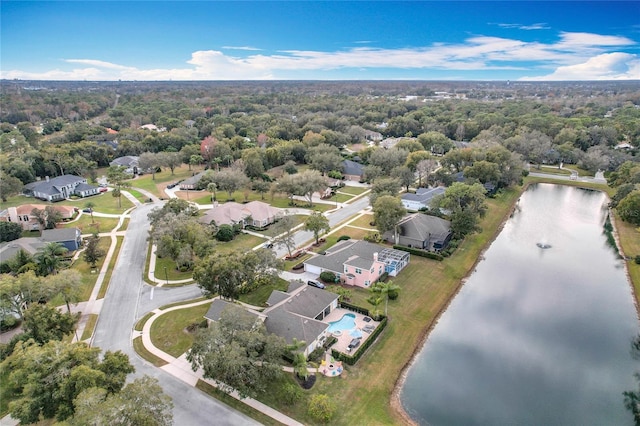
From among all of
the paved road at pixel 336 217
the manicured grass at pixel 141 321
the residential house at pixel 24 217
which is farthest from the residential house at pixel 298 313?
the residential house at pixel 24 217

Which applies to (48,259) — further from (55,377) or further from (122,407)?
(122,407)

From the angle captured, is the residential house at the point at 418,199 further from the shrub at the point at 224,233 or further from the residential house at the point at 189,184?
the residential house at the point at 189,184

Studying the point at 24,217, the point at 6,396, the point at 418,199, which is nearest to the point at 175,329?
the point at 6,396

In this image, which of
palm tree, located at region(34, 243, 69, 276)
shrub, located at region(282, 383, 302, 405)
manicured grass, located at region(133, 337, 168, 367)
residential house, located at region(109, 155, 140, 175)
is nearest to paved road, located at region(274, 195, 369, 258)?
manicured grass, located at region(133, 337, 168, 367)

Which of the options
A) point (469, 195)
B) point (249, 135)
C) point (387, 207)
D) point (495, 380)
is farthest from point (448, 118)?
point (495, 380)

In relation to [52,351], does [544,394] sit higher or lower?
lower

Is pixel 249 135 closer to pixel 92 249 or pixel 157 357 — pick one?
pixel 92 249

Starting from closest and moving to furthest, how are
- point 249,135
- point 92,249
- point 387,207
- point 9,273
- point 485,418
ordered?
1. point 485,418
2. point 9,273
3. point 92,249
4. point 387,207
5. point 249,135
